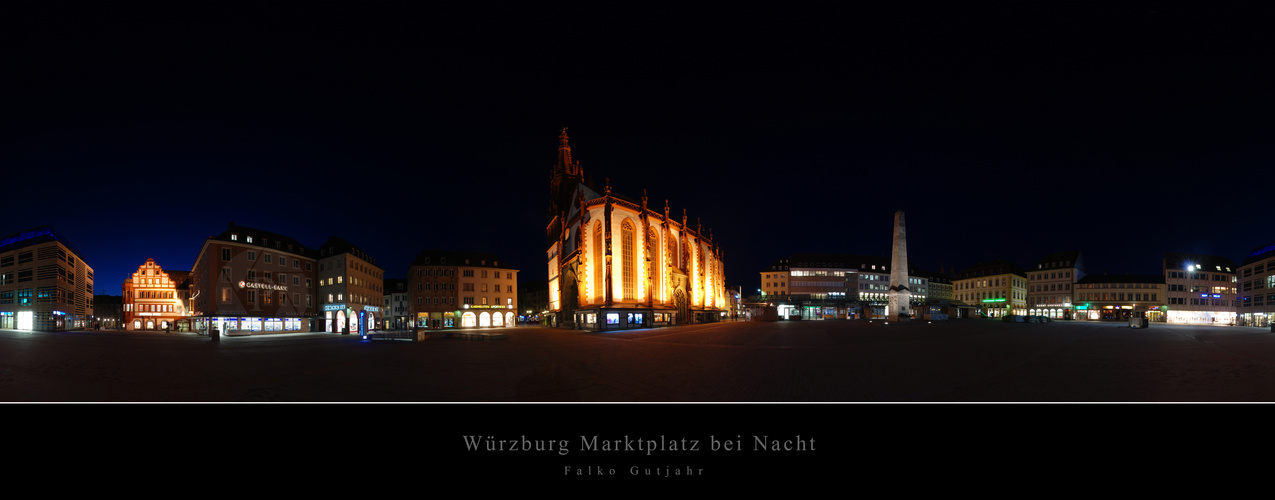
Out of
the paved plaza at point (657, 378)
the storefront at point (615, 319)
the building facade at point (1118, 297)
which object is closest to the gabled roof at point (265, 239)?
the storefront at point (615, 319)

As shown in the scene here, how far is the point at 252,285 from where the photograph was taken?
52219 mm

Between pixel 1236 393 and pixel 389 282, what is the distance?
97.6 m

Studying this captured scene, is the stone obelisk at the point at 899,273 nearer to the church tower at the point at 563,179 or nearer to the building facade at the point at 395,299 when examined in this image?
the church tower at the point at 563,179

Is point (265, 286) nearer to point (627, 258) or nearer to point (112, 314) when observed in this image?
point (112, 314)

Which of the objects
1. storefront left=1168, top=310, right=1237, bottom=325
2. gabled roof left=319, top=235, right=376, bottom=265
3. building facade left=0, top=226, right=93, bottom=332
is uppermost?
gabled roof left=319, top=235, right=376, bottom=265

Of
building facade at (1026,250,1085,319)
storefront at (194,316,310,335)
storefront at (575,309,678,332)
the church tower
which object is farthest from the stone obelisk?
building facade at (1026,250,1085,319)

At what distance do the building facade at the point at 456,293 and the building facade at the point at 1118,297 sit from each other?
102 metres

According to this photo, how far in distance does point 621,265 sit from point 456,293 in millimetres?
25049

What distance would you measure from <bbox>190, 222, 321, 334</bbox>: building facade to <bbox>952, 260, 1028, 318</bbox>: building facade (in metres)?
120

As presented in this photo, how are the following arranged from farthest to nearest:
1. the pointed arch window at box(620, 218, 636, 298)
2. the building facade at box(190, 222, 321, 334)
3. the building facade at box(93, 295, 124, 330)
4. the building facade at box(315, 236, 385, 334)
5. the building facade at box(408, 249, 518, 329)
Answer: the building facade at box(408, 249, 518, 329) < the building facade at box(93, 295, 124, 330) < the building facade at box(315, 236, 385, 334) < the pointed arch window at box(620, 218, 636, 298) < the building facade at box(190, 222, 321, 334)

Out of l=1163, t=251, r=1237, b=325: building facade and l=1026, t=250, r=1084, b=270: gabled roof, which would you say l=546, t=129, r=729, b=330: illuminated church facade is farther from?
l=1026, t=250, r=1084, b=270: gabled roof

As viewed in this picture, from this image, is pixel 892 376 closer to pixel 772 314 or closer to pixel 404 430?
pixel 404 430

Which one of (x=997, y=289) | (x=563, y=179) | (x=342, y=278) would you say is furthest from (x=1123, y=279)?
(x=342, y=278)

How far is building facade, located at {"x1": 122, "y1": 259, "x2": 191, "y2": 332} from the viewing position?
58438 millimetres
